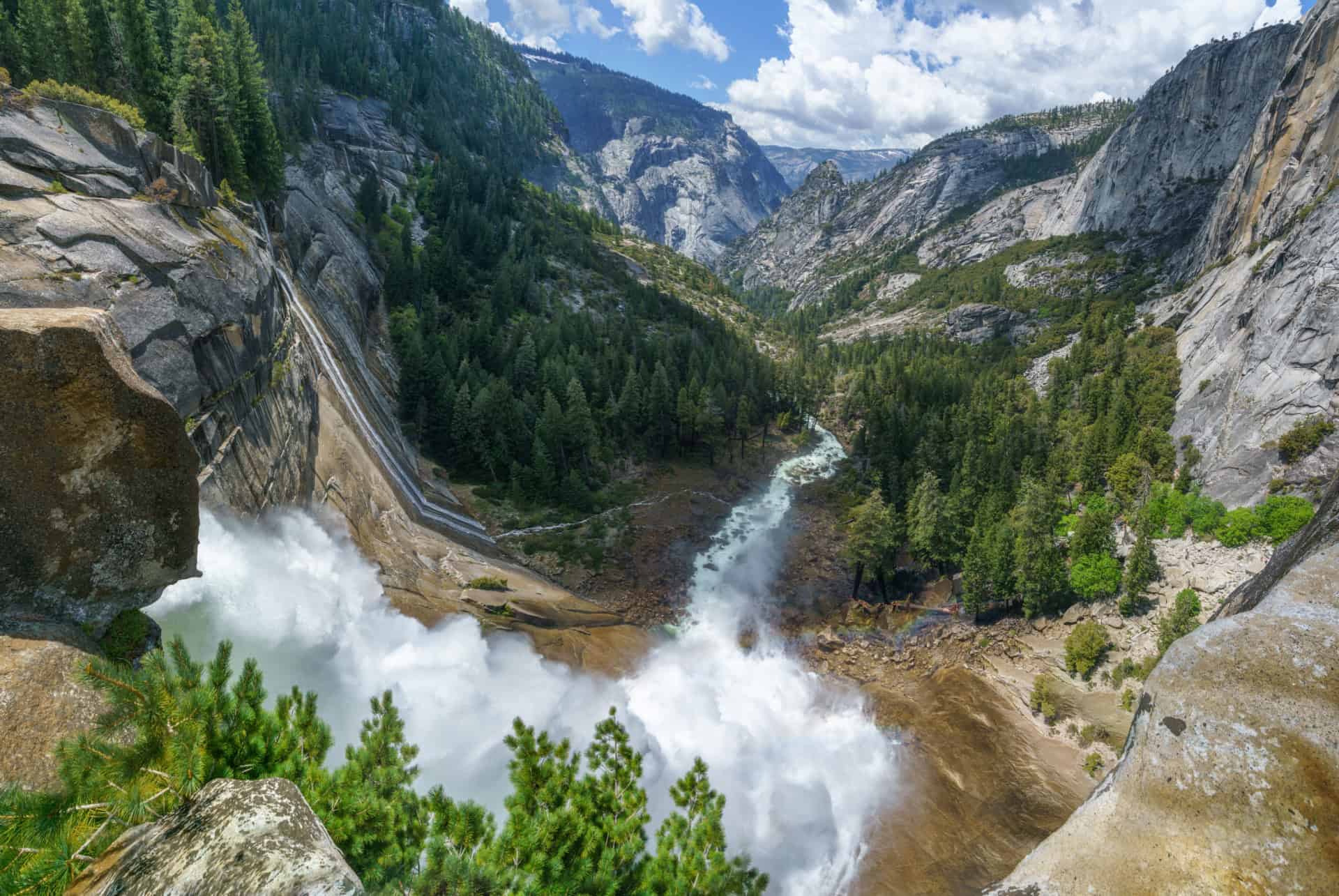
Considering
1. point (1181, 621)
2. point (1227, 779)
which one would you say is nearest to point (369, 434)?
point (1227, 779)

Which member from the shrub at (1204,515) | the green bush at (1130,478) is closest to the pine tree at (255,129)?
the shrub at (1204,515)

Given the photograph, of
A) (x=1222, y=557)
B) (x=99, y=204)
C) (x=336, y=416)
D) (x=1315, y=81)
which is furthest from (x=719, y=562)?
(x=1315, y=81)

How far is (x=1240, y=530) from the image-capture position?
40.3m

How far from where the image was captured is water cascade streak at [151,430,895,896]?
21062 millimetres

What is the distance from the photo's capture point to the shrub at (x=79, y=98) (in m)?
22.5

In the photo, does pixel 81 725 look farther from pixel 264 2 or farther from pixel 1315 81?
pixel 264 2

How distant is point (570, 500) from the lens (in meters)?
56.4

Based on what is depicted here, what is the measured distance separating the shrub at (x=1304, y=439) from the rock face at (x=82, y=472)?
227ft

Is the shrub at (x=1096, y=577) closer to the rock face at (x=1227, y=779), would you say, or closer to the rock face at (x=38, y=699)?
the rock face at (x=1227, y=779)

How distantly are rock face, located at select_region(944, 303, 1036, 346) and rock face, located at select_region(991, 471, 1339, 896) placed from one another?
475 feet

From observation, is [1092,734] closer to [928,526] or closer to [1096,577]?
[1096,577]

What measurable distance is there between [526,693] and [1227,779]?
1112 inches

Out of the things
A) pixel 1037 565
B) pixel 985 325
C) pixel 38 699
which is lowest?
pixel 1037 565

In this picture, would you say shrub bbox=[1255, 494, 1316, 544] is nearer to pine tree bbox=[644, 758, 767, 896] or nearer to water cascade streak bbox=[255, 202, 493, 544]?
pine tree bbox=[644, 758, 767, 896]
